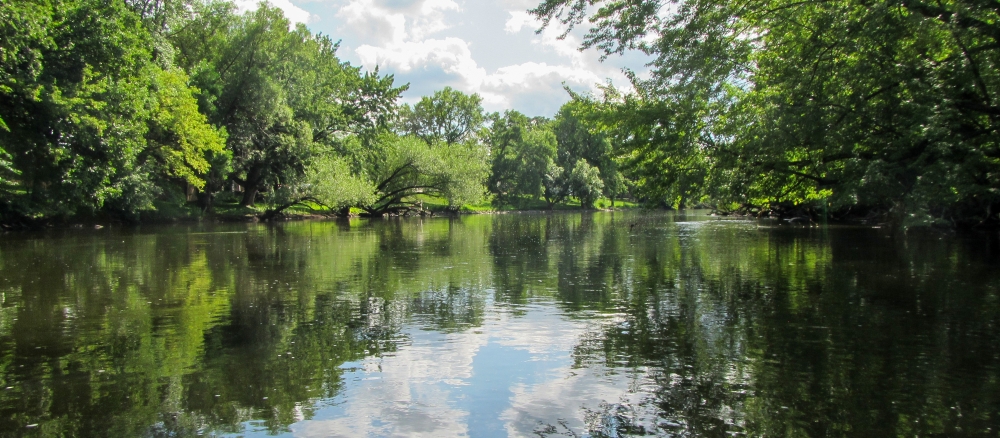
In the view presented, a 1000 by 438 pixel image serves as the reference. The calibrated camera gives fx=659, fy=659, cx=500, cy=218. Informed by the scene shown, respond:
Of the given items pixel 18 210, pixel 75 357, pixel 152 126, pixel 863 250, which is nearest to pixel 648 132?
pixel 863 250

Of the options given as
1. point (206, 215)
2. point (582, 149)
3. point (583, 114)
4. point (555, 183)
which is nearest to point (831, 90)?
point (583, 114)

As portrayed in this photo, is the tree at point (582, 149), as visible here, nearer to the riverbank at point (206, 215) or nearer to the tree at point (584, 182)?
the tree at point (584, 182)

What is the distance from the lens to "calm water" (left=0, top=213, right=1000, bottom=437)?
572 centimetres

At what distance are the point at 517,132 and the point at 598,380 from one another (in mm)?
92016

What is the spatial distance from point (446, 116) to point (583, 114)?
3053 inches

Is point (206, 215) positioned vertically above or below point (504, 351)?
above

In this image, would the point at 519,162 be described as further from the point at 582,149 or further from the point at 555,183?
the point at 582,149

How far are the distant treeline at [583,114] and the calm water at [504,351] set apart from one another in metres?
3.61

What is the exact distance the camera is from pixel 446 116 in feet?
323

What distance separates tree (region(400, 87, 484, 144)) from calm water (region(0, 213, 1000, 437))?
3230 inches

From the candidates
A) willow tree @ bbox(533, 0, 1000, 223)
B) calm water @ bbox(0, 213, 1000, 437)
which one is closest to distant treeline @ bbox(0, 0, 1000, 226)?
willow tree @ bbox(533, 0, 1000, 223)

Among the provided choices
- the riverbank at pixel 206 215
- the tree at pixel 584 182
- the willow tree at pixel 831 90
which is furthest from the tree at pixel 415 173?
the willow tree at pixel 831 90

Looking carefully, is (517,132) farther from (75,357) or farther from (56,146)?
(75,357)

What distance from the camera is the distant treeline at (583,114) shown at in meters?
14.1
